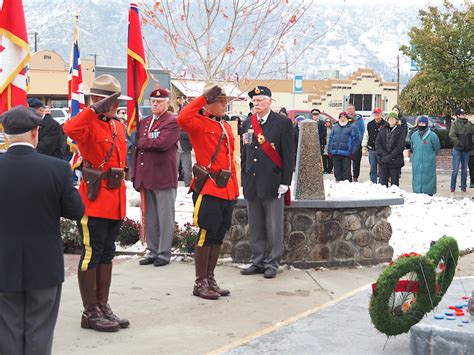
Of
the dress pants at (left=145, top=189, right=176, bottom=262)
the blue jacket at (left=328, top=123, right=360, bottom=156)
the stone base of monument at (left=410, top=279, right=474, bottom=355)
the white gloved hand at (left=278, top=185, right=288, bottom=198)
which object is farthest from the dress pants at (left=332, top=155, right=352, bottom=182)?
the stone base of monument at (left=410, top=279, right=474, bottom=355)

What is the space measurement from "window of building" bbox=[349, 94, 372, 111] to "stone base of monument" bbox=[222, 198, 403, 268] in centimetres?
7740

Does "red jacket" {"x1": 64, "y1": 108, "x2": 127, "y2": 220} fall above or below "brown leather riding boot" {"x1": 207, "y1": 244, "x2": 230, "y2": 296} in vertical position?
above

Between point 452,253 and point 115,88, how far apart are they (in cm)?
289

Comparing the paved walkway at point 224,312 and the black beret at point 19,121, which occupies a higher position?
the black beret at point 19,121

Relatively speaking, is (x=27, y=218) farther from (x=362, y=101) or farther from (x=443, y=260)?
(x=362, y=101)

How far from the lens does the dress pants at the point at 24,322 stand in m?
4.79

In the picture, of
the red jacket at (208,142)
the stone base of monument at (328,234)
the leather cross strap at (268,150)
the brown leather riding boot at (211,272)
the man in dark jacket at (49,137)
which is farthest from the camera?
the man in dark jacket at (49,137)

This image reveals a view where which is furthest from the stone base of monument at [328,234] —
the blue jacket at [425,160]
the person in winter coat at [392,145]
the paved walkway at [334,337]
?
the person in winter coat at [392,145]

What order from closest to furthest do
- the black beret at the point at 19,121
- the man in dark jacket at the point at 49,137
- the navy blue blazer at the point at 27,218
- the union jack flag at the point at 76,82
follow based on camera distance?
the navy blue blazer at the point at 27,218, the black beret at the point at 19,121, the man in dark jacket at the point at 49,137, the union jack flag at the point at 76,82

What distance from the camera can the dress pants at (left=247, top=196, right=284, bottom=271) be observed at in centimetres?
870

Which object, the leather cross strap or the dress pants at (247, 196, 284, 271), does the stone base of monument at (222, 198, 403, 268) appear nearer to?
the dress pants at (247, 196, 284, 271)

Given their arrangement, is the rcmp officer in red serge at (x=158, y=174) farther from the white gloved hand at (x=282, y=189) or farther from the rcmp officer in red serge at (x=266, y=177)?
the white gloved hand at (x=282, y=189)

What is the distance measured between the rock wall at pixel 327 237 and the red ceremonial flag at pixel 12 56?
2.71m

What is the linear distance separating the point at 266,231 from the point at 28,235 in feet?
14.4
